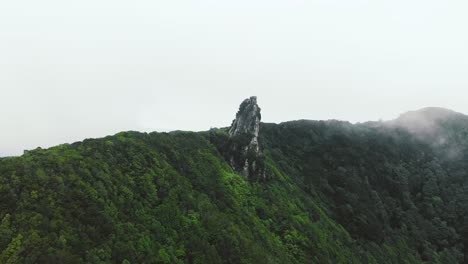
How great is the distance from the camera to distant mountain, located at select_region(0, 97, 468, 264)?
40688mm

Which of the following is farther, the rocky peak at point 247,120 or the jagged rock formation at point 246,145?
the rocky peak at point 247,120

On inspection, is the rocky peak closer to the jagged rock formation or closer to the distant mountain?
the jagged rock formation

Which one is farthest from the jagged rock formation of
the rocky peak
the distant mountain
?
the distant mountain

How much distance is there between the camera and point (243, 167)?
254 feet

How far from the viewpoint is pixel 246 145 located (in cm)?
7956

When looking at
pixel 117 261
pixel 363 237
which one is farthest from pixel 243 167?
pixel 117 261

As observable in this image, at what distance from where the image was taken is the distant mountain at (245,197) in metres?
40.7

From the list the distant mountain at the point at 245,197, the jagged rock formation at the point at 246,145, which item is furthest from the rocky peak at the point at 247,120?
the distant mountain at the point at 245,197

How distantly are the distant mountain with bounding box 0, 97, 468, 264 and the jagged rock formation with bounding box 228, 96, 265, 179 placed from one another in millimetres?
252

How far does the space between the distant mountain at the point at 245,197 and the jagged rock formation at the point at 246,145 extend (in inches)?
9.9

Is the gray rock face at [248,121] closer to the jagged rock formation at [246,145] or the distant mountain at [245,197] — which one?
the jagged rock formation at [246,145]

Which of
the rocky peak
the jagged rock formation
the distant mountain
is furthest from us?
the rocky peak

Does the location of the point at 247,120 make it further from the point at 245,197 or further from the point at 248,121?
the point at 245,197

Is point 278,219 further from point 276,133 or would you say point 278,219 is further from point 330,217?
point 276,133
